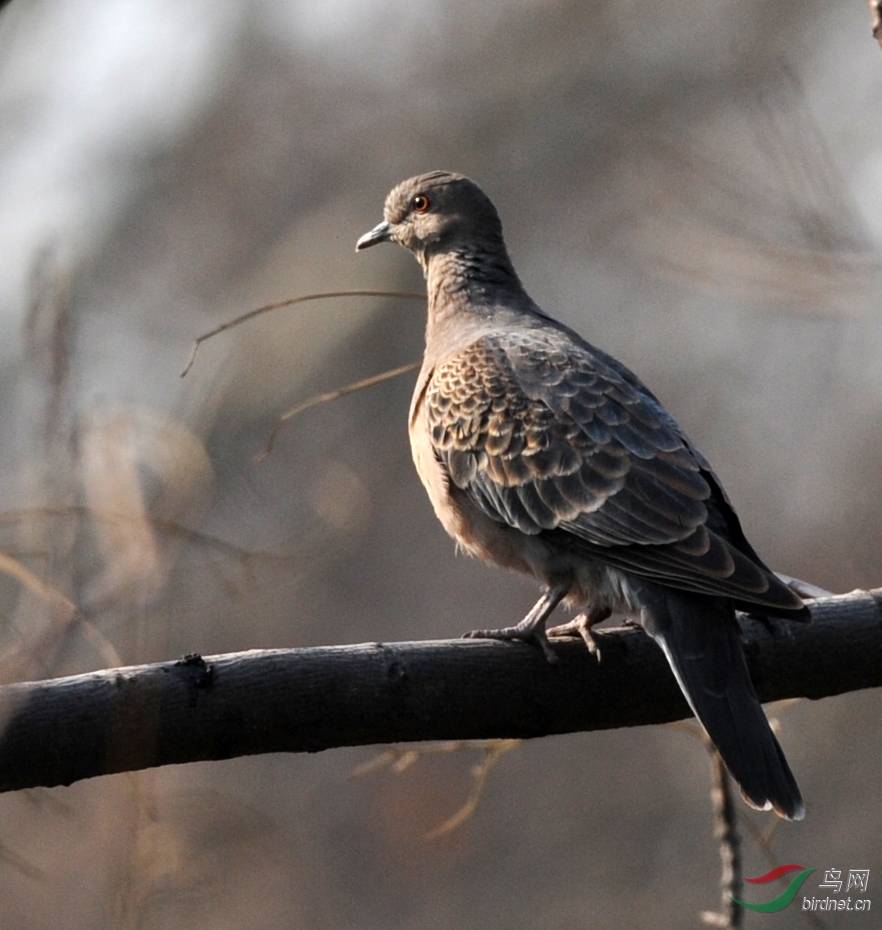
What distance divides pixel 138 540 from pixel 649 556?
1471 millimetres

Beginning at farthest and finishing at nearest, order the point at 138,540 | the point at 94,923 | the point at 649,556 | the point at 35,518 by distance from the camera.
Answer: the point at 94,923
the point at 649,556
the point at 138,540
the point at 35,518

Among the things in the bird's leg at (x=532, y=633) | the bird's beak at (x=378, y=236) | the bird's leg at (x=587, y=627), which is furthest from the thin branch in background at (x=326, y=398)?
the bird's beak at (x=378, y=236)

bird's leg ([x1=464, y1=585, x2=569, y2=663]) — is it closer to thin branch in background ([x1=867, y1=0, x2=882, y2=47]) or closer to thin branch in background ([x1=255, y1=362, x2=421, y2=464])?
thin branch in background ([x1=255, y1=362, x2=421, y2=464])

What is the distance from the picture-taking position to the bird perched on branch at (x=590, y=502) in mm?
3498

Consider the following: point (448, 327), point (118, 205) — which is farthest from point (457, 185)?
point (118, 205)

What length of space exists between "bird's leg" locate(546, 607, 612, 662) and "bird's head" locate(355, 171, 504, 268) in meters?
1.76

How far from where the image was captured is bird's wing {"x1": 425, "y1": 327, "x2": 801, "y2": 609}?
148 inches

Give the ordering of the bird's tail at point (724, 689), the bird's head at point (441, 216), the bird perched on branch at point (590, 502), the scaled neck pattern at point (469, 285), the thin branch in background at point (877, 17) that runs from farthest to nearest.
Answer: the bird's head at point (441, 216), the scaled neck pattern at point (469, 285), the bird perched on branch at point (590, 502), the bird's tail at point (724, 689), the thin branch in background at point (877, 17)

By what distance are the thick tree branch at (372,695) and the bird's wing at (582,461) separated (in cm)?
29

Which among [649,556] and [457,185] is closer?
[649,556]

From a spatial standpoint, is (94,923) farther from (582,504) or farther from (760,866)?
(582,504)

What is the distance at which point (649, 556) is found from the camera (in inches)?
149

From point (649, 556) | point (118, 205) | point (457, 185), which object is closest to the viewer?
point (649, 556)

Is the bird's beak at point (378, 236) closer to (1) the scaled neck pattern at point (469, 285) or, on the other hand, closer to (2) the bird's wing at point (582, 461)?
Result: (1) the scaled neck pattern at point (469, 285)
